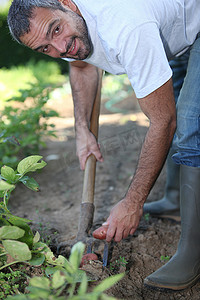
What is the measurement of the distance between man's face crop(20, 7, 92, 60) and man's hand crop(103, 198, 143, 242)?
2.62 ft

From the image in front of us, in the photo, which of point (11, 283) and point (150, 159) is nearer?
point (11, 283)

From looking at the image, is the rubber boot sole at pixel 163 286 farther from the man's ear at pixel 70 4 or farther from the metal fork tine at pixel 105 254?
the man's ear at pixel 70 4

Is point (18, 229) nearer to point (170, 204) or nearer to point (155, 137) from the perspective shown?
point (155, 137)

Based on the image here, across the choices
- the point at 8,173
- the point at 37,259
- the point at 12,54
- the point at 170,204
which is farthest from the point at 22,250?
the point at 12,54

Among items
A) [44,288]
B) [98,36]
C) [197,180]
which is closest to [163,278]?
[197,180]

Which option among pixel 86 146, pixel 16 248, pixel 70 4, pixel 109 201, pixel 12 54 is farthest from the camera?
pixel 12 54

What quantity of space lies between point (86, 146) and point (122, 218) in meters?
0.67

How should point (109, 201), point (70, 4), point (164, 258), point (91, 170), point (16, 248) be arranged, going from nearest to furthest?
point (16, 248), point (70, 4), point (164, 258), point (91, 170), point (109, 201)

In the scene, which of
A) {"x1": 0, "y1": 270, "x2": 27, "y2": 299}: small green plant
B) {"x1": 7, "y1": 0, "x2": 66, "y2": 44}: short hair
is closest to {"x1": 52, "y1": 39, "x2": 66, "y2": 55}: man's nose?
{"x1": 7, "y1": 0, "x2": 66, "y2": 44}: short hair

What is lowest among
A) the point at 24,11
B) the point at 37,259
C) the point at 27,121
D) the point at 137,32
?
the point at 27,121

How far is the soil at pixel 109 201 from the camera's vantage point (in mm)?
1815

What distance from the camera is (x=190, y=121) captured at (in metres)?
1.78

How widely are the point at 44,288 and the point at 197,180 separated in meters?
1.03

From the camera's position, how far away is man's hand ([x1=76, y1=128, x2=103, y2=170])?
7.48 feet
